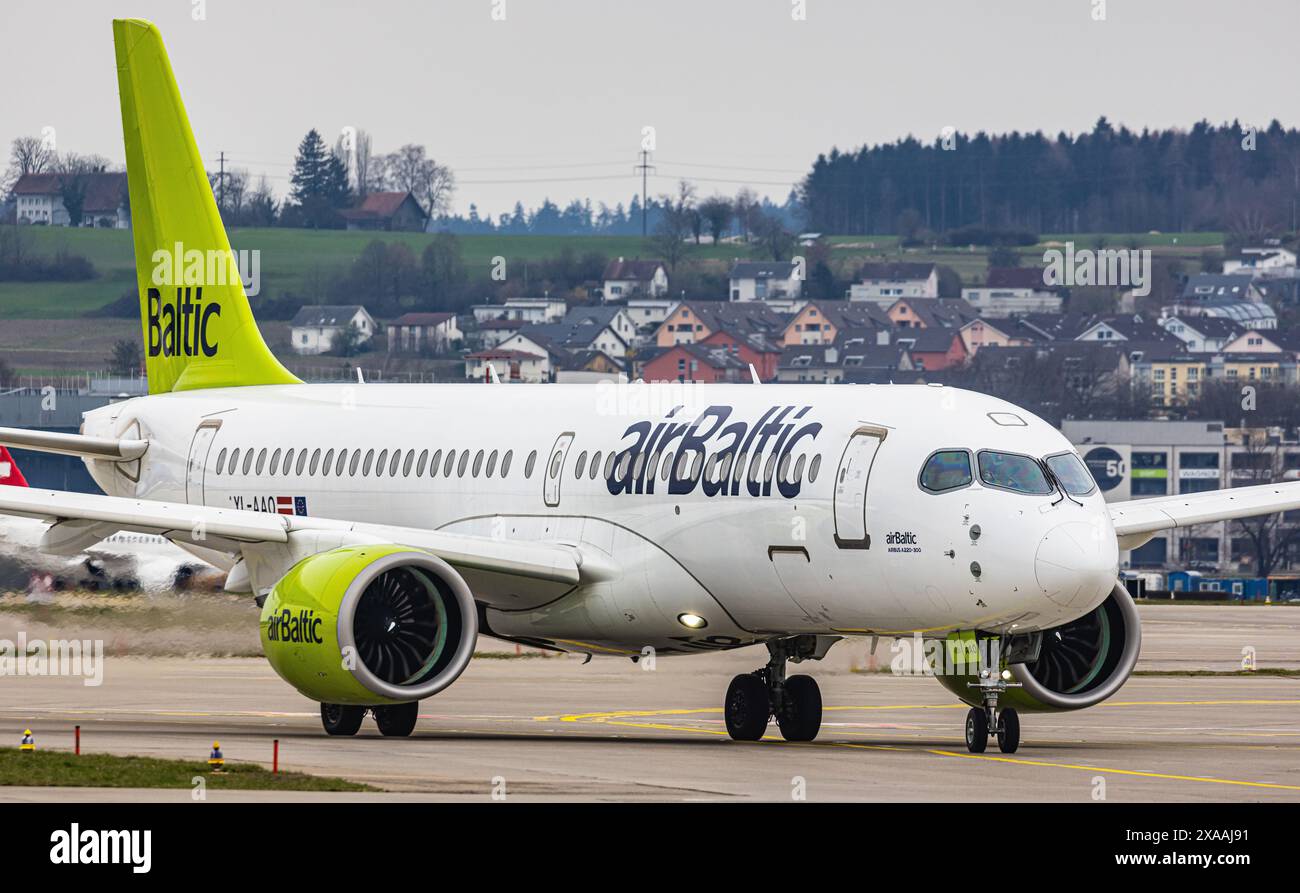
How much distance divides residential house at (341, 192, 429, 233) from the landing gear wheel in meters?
135

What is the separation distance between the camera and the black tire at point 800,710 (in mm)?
29500

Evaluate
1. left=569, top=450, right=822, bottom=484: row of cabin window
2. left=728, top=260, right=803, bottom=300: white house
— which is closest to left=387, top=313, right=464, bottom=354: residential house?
left=728, top=260, right=803, bottom=300: white house

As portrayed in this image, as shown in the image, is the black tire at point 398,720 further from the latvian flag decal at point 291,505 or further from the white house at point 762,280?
the white house at point 762,280

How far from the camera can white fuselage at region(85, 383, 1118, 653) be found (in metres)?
25.8

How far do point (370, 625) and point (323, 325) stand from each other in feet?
343

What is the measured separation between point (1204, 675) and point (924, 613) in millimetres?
20432

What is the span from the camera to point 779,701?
29.7m

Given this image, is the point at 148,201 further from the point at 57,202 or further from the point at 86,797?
the point at 57,202

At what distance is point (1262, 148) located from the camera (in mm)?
182500

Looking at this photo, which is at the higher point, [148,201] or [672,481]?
[148,201]

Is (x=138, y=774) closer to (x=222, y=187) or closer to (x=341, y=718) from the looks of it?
(x=341, y=718)

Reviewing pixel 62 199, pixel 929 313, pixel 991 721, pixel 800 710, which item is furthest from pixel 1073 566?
pixel 929 313

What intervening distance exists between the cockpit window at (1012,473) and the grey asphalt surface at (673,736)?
303 cm
